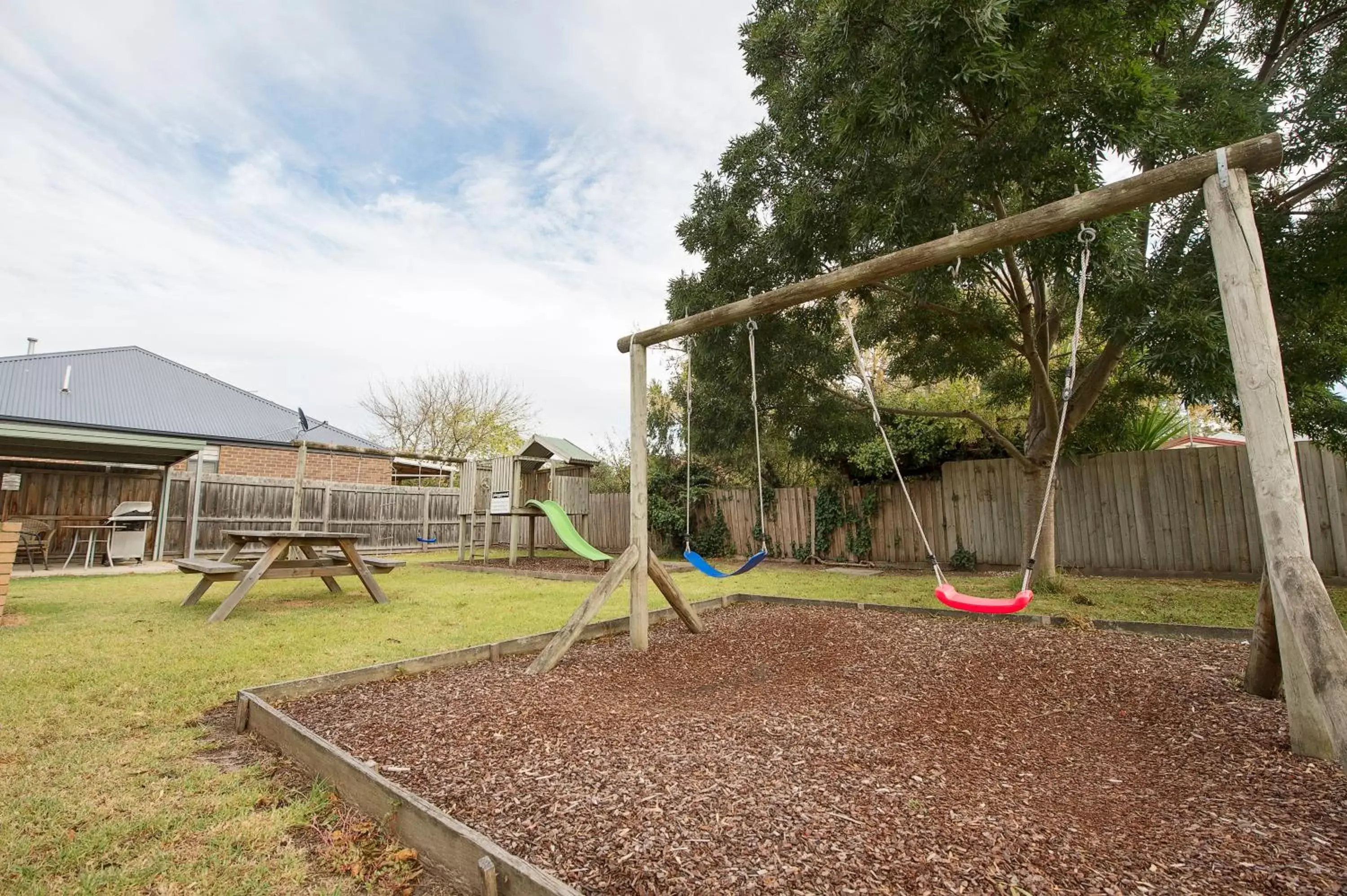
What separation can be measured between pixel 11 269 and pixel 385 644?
52.4ft

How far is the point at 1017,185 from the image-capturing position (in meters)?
5.45

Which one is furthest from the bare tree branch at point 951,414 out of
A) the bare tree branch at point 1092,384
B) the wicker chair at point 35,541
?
the wicker chair at point 35,541

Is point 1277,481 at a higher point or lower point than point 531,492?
lower

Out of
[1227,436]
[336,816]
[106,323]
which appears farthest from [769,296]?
[106,323]

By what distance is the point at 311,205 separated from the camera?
1043cm

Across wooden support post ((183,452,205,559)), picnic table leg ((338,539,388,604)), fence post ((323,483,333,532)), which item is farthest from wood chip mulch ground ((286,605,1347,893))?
fence post ((323,483,333,532))

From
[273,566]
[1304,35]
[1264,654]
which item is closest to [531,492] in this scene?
[273,566]

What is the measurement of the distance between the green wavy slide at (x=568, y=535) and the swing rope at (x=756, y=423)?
2.06 meters

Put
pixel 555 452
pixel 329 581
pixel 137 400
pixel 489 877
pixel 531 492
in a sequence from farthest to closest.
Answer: pixel 137 400 < pixel 531 492 < pixel 555 452 < pixel 329 581 < pixel 489 877

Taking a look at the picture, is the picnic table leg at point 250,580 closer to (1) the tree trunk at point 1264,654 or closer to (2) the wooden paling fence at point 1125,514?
(1) the tree trunk at point 1264,654

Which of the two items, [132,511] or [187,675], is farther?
[132,511]

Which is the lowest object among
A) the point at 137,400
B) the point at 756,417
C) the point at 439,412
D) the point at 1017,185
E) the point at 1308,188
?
the point at 756,417

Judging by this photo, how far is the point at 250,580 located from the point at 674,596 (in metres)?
3.84

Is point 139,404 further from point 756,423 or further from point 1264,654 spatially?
point 1264,654
